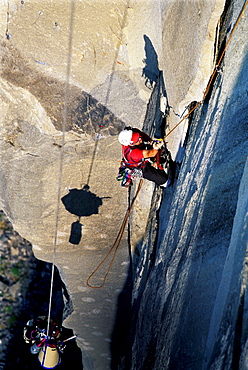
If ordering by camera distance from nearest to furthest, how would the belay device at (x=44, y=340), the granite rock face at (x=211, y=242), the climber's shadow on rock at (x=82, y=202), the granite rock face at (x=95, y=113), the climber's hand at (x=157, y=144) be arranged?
the granite rock face at (x=211, y=242)
the granite rock face at (x=95, y=113)
the climber's hand at (x=157, y=144)
the climber's shadow on rock at (x=82, y=202)
the belay device at (x=44, y=340)

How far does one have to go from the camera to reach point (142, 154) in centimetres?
317

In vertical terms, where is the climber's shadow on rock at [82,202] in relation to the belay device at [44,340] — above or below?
above

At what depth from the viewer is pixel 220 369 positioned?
1.74 m

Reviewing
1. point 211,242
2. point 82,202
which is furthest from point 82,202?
point 211,242

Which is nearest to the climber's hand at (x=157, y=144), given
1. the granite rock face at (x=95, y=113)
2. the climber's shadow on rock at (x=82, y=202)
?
the granite rock face at (x=95, y=113)

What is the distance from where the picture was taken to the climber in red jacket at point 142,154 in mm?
3095

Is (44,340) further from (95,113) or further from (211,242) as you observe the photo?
(211,242)

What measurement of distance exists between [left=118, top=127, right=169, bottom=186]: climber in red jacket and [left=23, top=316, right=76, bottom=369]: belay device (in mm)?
2629

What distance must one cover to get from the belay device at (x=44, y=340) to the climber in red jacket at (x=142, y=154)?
2.63 meters

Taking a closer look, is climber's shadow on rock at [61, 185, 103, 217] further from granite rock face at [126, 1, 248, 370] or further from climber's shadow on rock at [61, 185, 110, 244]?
granite rock face at [126, 1, 248, 370]

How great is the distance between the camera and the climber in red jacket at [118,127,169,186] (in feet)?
10.2

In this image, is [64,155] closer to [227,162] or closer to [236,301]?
[227,162]

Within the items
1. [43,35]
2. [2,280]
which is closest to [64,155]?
[43,35]

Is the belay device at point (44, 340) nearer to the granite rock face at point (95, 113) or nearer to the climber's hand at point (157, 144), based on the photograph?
the granite rock face at point (95, 113)
